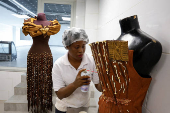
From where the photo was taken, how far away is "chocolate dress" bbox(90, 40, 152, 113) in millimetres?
577

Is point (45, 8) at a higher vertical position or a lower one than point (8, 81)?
higher

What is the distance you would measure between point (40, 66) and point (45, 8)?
2.23m

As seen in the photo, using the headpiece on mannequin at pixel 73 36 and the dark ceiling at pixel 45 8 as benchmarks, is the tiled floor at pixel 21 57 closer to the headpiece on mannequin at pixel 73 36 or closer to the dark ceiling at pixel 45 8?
the dark ceiling at pixel 45 8

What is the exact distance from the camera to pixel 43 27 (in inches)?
75.8

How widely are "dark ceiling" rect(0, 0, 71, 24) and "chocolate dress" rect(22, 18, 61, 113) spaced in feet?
5.76

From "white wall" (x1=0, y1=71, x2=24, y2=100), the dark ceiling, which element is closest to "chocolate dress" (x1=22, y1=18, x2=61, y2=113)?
"white wall" (x1=0, y1=71, x2=24, y2=100)

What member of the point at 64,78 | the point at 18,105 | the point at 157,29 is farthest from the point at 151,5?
the point at 18,105

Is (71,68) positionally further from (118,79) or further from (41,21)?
(41,21)

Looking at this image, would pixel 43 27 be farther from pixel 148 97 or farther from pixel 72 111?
pixel 148 97

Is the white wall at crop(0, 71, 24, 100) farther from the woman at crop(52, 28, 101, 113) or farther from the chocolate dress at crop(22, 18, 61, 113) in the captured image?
the woman at crop(52, 28, 101, 113)

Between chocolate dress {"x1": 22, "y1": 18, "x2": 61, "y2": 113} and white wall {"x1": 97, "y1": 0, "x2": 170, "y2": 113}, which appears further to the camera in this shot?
chocolate dress {"x1": 22, "y1": 18, "x2": 61, "y2": 113}

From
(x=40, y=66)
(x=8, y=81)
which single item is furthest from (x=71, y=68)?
(x=8, y=81)

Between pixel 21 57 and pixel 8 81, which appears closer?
pixel 8 81

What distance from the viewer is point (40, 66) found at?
6.60 feet
